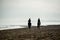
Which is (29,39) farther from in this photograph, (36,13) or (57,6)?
(57,6)

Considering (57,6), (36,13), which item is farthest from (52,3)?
(36,13)

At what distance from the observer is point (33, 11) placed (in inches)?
80.4

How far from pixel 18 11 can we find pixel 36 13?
0.34m

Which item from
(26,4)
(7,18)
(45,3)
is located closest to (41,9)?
(45,3)

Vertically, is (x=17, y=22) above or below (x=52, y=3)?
below

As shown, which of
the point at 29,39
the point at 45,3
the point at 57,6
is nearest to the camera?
the point at 29,39

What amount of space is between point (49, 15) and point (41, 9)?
0.18 meters

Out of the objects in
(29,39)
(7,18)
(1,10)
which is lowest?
(29,39)

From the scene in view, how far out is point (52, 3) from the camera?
2178mm

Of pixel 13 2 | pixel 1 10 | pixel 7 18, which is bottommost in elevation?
pixel 7 18

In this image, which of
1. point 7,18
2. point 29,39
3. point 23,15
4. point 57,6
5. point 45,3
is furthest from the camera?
point 57,6

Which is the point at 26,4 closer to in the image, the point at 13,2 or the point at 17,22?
the point at 13,2

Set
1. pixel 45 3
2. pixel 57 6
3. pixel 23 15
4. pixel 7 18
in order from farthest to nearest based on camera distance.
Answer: pixel 57 6 → pixel 45 3 → pixel 23 15 → pixel 7 18

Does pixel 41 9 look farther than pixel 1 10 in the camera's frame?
Yes
